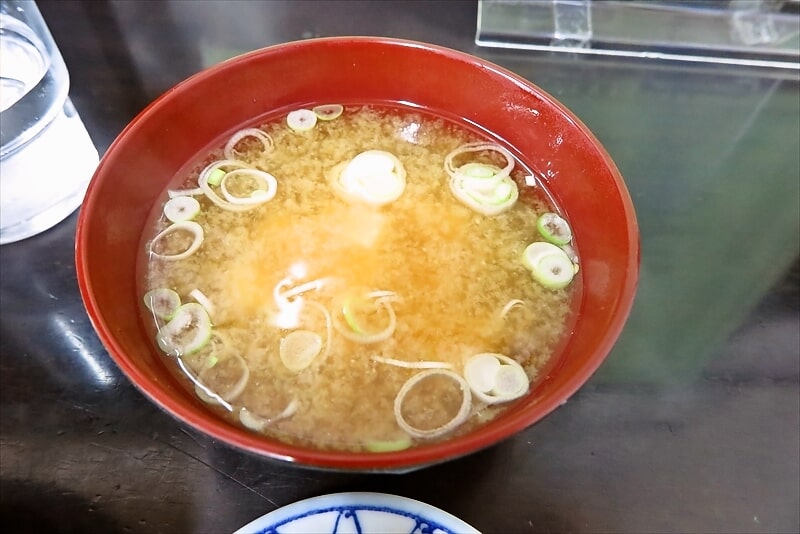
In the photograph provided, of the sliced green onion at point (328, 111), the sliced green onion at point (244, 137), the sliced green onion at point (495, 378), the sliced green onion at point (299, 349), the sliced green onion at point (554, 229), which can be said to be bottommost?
the sliced green onion at point (495, 378)

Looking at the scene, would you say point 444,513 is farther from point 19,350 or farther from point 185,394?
point 19,350

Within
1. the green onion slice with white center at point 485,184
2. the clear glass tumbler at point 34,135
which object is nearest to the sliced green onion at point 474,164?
the green onion slice with white center at point 485,184

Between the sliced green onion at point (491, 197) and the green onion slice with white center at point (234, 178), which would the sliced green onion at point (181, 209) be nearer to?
the green onion slice with white center at point (234, 178)

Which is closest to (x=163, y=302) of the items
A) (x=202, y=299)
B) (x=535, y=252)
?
(x=202, y=299)

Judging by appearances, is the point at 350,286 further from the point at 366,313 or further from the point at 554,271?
the point at 554,271

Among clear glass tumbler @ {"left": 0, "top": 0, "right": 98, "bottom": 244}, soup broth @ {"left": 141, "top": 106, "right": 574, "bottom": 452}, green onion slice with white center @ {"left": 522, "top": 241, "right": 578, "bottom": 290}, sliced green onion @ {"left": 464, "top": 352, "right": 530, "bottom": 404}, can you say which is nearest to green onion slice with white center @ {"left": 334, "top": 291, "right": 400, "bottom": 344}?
soup broth @ {"left": 141, "top": 106, "right": 574, "bottom": 452}

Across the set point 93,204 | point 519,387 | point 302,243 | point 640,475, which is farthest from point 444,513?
point 93,204
